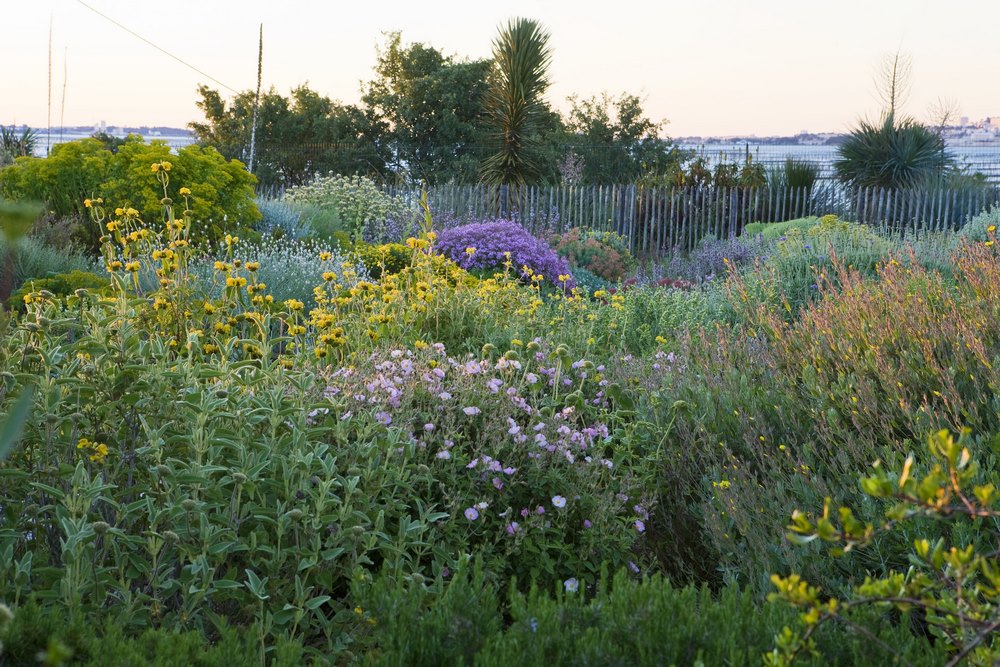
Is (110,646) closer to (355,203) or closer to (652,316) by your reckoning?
(652,316)

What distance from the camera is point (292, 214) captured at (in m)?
13.0

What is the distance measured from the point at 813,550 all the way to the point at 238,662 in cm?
181

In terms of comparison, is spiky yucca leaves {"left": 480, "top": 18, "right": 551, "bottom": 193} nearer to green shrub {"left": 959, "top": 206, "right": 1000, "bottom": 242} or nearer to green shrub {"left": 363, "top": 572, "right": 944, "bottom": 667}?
green shrub {"left": 959, "top": 206, "right": 1000, "bottom": 242}

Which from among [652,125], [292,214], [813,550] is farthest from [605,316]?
[652,125]

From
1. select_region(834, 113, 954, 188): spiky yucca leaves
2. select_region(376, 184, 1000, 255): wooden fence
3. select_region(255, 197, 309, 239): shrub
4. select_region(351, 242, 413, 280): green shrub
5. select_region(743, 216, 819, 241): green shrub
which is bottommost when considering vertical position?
select_region(351, 242, 413, 280): green shrub

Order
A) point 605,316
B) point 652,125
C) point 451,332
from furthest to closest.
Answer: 1. point 652,125
2. point 605,316
3. point 451,332

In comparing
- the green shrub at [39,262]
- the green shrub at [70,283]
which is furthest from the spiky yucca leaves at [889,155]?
the green shrub at [70,283]

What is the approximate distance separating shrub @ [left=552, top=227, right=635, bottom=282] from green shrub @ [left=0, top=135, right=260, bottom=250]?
481 cm

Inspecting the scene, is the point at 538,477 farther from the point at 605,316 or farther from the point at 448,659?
the point at 605,316

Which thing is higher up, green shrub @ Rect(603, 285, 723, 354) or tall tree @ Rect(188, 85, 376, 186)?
tall tree @ Rect(188, 85, 376, 186)

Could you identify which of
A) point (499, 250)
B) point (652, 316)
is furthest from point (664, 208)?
point (652, 316)

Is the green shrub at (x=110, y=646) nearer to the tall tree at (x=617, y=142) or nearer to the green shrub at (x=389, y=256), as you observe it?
the green shrub at (x=389, y=256)

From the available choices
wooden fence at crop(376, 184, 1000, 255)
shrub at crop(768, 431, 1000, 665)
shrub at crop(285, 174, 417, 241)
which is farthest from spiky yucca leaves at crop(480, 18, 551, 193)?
shrub at crop(768, 431, 1000, 665)

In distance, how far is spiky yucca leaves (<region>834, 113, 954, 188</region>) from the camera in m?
22.1
